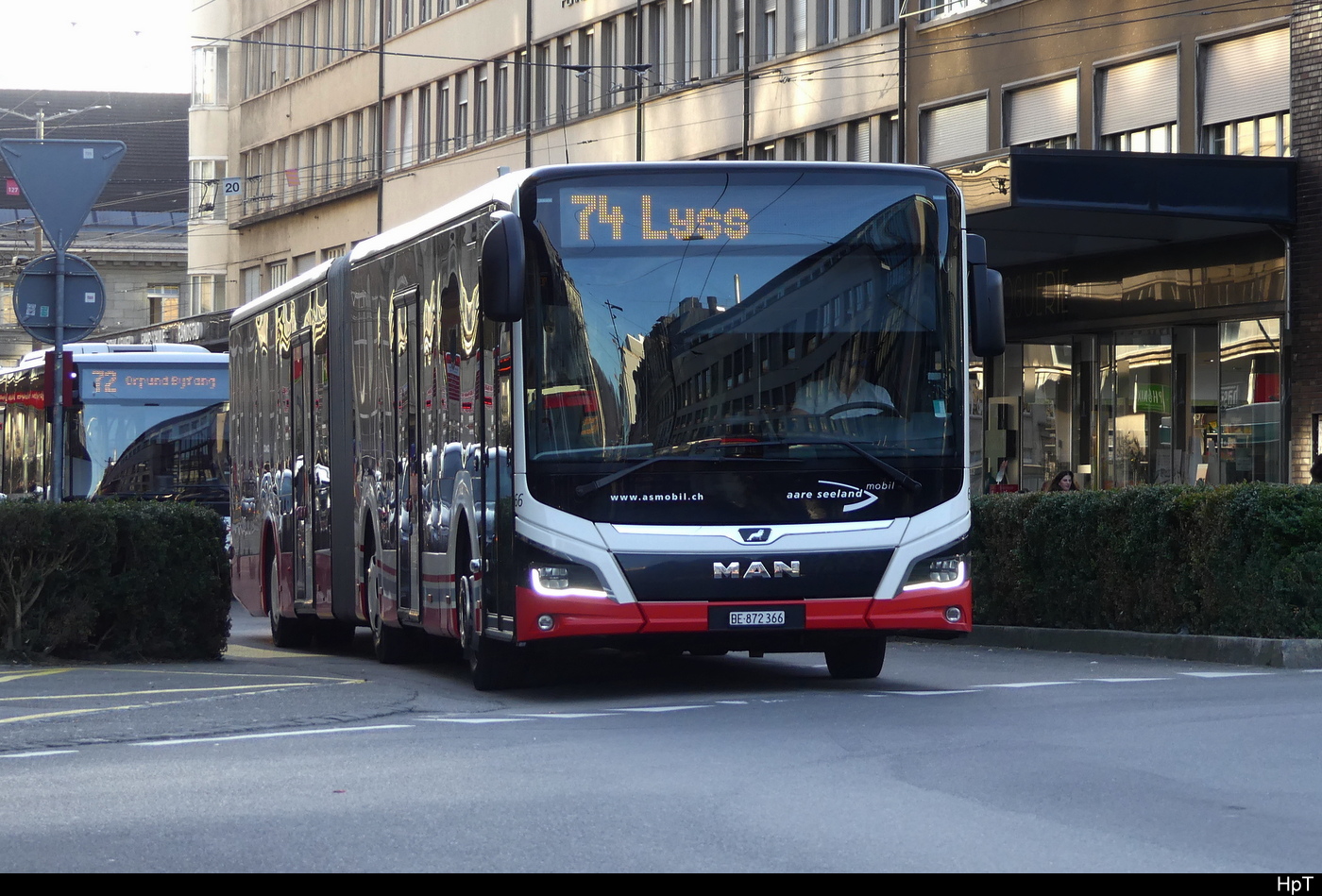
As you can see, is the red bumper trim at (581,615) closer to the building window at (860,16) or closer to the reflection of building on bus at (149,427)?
the reflection of building on bus at (149,427)

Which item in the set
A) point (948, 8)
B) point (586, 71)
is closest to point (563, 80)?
point (586, 71)

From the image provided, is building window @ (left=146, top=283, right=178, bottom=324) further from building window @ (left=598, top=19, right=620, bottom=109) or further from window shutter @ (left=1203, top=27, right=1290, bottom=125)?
window shutter @ (left=1203, top=27, right=1290, bottom=125)

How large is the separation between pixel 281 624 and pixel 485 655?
23.2 feet

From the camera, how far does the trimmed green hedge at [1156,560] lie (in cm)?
1602

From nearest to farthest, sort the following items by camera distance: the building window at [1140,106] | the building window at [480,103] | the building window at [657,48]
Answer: the building window at [1140,106] < the building window at [657,48] < the building window at [480,103]

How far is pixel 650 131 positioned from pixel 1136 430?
59.5 ft

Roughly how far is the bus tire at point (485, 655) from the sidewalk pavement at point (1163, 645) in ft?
16.3

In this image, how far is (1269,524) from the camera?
16.1 metres

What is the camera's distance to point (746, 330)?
42.3 ft

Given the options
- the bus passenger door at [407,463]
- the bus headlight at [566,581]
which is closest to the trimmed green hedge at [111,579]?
the bus passenger door at [407,463]

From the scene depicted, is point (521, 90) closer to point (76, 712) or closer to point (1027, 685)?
point (1027, 685)

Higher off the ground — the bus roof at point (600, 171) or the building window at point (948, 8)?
the building window at point (948, 8)

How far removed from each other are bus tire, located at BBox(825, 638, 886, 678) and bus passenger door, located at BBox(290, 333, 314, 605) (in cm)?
604

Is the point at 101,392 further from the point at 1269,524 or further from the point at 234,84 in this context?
the point at 234,84
